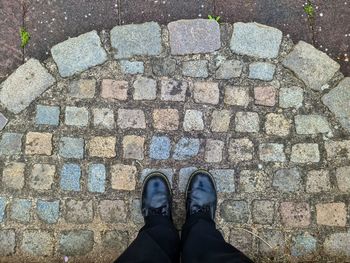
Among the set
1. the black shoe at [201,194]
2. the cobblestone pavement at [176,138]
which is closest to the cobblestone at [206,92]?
the cobblestone pavement at [176,138]

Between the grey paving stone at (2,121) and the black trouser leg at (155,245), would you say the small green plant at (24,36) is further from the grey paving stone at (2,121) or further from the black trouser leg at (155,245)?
the black trouser leg at (155,245)

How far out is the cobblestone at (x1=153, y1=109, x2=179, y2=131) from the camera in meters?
3.71

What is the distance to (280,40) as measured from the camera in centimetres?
→ 377

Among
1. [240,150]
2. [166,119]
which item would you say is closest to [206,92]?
[166,119]

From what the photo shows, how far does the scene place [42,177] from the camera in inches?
145

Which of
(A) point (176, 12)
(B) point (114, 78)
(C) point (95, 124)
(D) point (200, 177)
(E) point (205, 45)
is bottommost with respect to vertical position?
(D) point (200, 177)

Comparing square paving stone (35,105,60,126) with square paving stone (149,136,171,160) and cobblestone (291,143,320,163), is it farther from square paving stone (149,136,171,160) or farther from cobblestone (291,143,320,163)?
cobblestone (291,143,320,163)

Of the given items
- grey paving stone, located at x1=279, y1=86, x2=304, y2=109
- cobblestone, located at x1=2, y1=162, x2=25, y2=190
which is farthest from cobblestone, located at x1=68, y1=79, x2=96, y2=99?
grey paving stone, located at x1=279, y1=86, x2=304, y2=109

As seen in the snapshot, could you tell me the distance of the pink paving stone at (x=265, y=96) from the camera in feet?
12.2

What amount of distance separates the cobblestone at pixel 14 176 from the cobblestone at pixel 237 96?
1.60 m

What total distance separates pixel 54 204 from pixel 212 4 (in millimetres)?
1920

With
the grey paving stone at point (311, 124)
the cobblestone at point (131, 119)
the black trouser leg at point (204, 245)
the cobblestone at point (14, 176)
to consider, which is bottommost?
the black trouser leg at point (204, 245)

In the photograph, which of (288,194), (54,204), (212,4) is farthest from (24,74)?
(288,194)

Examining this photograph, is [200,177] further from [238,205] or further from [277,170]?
[277,170]
